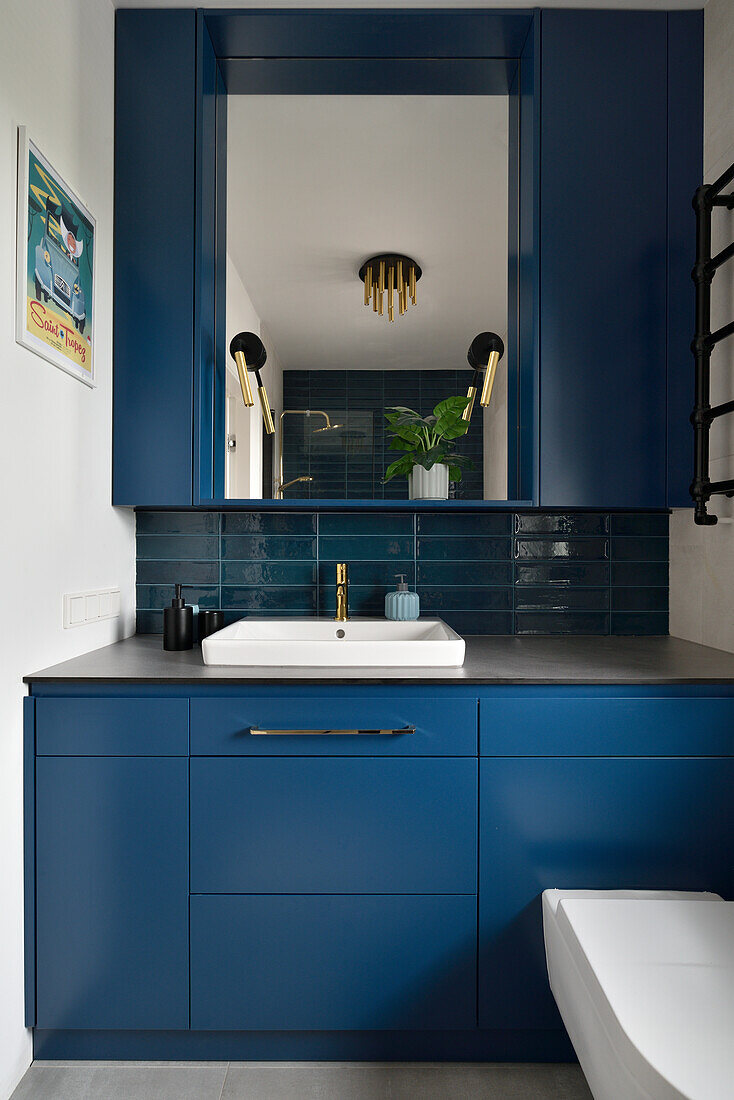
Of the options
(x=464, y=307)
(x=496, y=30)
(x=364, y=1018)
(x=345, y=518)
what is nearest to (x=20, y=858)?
(x=364, y=1018)

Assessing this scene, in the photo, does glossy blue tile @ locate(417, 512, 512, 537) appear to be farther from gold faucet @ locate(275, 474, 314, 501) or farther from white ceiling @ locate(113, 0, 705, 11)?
white ceiling @ locate(113, 0, 705, 11)

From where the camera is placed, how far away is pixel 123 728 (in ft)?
4.99

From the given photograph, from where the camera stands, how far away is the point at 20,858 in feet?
4.91

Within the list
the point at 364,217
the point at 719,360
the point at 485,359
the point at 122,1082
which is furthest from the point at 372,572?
the point at 122,1082

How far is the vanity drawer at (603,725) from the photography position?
153 centimetres

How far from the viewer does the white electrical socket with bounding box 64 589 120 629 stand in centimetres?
169

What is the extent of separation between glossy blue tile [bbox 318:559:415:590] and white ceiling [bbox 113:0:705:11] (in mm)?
1531

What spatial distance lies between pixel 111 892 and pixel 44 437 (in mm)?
1009

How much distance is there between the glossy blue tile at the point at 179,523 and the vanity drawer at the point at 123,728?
29.5 inches

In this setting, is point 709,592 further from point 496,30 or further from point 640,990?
point 496,30

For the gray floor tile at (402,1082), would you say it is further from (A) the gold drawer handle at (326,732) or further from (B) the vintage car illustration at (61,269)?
(B) the vintage car illustration at (61,269)

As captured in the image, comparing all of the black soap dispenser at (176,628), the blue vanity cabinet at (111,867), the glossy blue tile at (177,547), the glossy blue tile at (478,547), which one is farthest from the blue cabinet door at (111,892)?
the glossy blue tile at (478,547)

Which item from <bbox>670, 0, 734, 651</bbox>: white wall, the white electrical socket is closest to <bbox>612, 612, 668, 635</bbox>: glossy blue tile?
<bbox>670, 0, 734, 651</bbox>: white wall

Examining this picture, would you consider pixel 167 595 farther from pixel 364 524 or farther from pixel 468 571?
pixel 468 571
